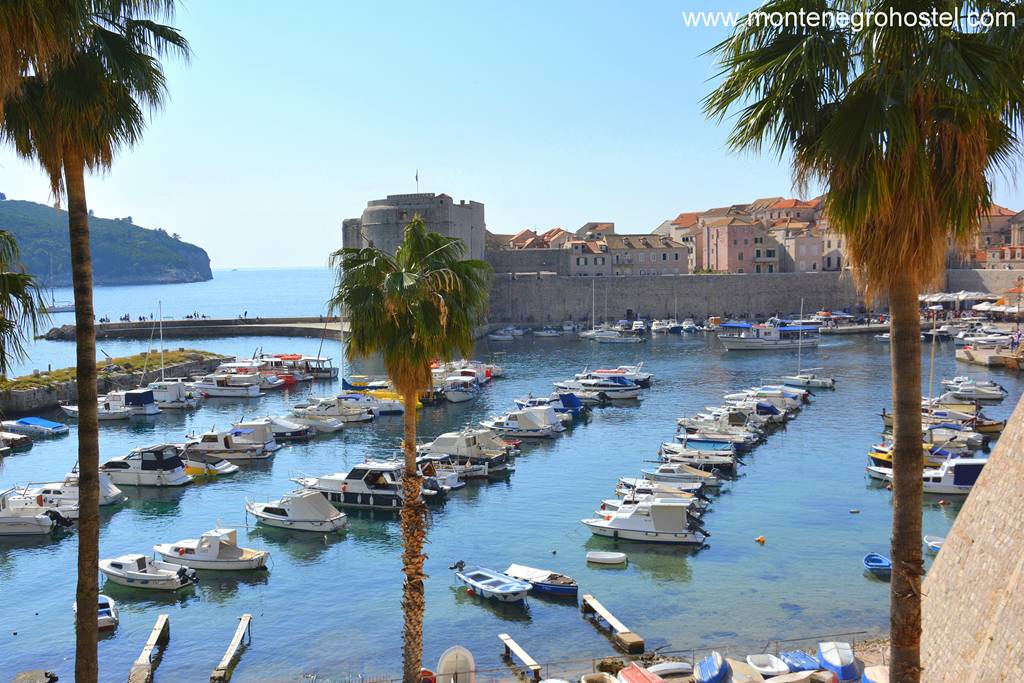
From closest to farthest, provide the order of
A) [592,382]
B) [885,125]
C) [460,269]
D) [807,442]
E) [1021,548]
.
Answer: [885,125] < [1021,548] < [460,269] < [807,442] < [592,382]

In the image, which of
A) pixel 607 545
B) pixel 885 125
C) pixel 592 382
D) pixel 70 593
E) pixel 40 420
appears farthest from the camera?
pixel 592 382

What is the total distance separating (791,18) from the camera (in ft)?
20.5

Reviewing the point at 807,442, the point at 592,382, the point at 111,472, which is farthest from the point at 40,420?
the point at 807,442

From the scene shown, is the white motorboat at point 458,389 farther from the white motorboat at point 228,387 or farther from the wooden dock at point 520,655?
the wooden dock at point 520,655

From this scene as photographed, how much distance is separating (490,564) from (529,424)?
51.7 ft

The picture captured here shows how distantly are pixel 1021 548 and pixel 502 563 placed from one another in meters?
13.4

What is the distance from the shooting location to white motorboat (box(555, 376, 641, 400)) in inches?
1794

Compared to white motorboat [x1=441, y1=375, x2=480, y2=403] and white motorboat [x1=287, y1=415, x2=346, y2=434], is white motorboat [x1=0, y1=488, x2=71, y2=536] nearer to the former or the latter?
white motorboat [x1=287, y1=415, x2=346, y2=434]

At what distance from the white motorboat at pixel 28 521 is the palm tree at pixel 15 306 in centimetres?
1934

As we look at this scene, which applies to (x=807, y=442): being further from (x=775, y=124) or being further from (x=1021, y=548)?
(x=775, y=124)

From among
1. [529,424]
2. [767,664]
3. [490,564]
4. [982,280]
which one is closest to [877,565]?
[767,664]

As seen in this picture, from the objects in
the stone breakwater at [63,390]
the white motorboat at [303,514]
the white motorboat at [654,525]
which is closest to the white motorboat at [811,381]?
the white motorboat at [654,525]

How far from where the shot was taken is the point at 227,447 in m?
33.2

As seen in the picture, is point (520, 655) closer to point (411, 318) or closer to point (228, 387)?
point (411, 318)
